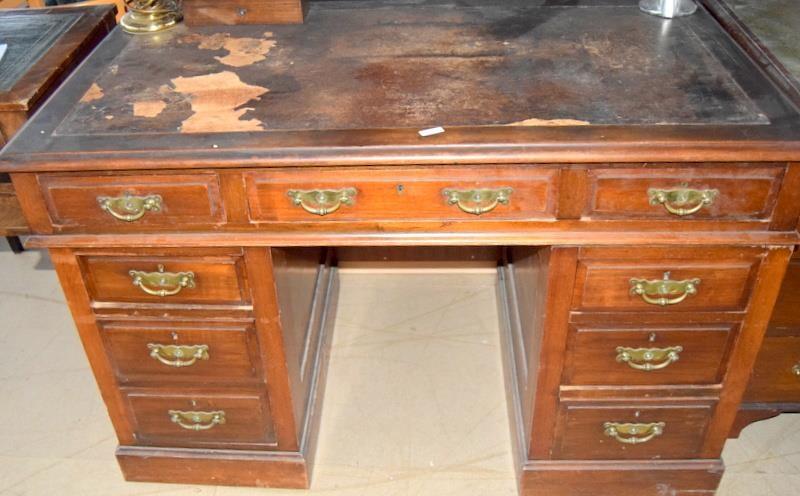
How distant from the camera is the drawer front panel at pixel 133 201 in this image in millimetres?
1382

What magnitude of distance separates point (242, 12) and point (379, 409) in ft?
3.67

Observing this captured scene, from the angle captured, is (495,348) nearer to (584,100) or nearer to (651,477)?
(651,477)

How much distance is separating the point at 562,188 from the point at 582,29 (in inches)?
22.7

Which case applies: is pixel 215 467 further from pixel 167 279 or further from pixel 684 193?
pixel 684 193

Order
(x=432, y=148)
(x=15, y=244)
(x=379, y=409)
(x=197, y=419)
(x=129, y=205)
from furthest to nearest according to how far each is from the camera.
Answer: (x=15, y=244) < (x=379, y=409) < (x=197, y=419) < (x=129, y=205) < (x=432, y=148)

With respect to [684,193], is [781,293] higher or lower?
lower

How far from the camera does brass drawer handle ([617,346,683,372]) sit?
1.58 m

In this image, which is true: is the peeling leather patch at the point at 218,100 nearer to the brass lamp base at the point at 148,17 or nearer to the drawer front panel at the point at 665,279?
the brass lamp base at the point at 148,17

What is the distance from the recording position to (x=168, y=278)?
4.98 feet

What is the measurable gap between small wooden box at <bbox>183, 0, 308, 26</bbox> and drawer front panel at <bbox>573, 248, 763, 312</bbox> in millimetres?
925

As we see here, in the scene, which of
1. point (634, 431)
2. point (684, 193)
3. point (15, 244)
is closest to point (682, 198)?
point (684, 193)

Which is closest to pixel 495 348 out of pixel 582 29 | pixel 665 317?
pixel 665 317

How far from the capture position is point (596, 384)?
1.65 m

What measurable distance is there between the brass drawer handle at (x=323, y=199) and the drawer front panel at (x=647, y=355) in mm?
563
